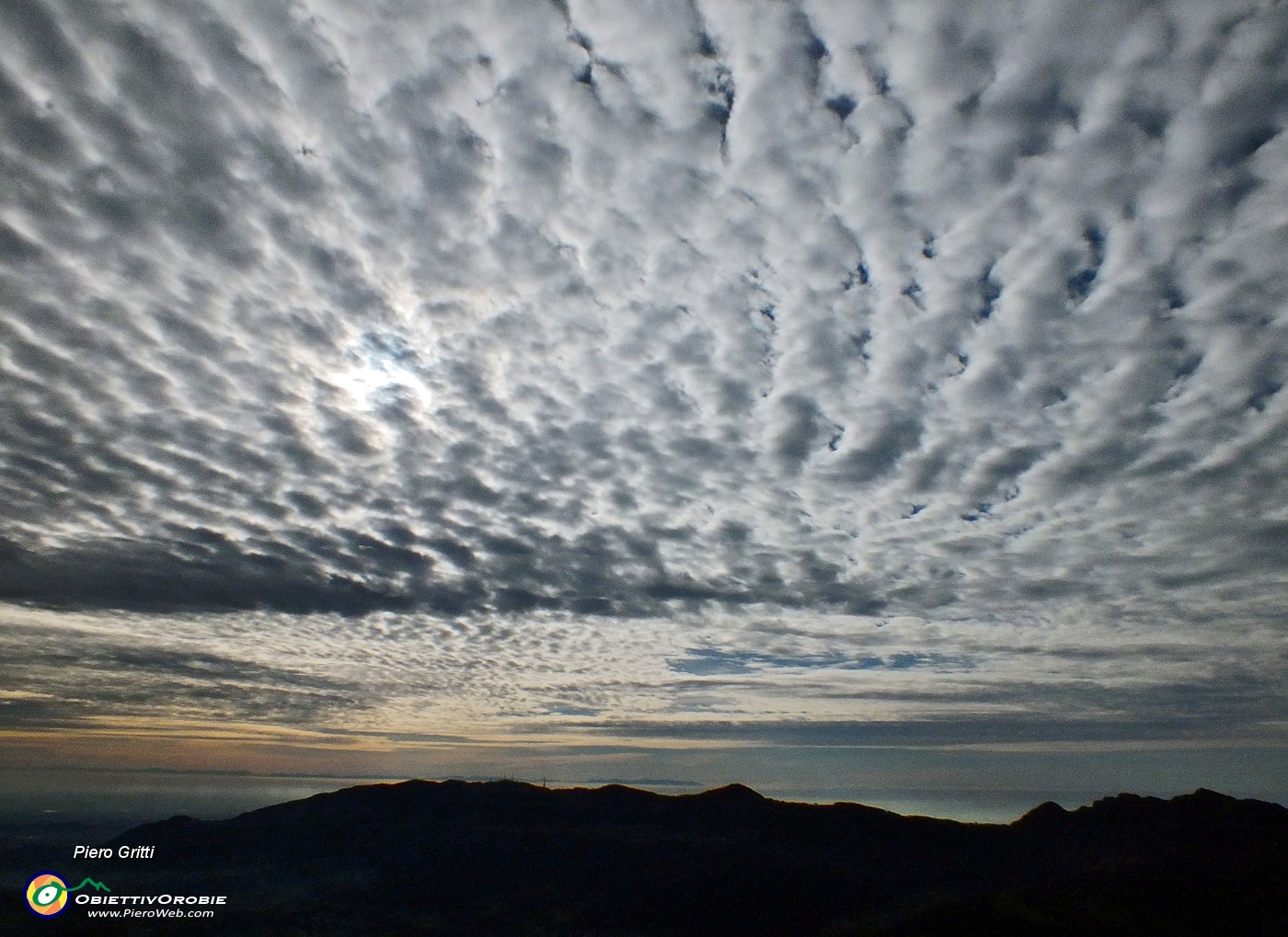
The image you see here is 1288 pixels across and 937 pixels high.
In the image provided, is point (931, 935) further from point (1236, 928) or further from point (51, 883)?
point (51, 883)

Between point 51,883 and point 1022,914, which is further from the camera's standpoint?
point 1022,914

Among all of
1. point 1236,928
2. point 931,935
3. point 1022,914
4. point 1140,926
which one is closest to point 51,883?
point 931,935

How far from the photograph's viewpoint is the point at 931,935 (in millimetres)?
194125

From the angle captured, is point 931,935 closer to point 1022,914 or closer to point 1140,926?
point 1022,914

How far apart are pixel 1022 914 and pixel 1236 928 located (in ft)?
200

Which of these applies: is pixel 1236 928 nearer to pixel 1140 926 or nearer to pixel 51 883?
pixel 1140 926

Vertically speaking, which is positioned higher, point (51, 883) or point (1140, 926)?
point (51, 883)

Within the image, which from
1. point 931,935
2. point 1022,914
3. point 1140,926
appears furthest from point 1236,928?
point 931,935

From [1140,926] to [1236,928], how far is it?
82.6ft

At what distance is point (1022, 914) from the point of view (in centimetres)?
19900

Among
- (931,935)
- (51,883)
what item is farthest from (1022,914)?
(51,883)

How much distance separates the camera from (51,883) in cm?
11450

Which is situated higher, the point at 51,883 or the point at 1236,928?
the point at 51,883

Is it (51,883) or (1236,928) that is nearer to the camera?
(51,883)
